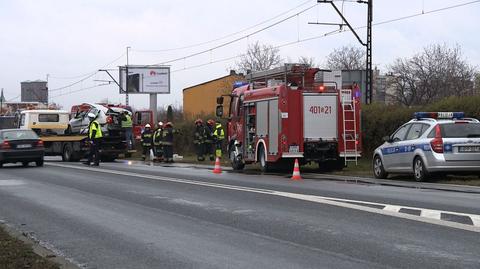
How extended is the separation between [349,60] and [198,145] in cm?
4859

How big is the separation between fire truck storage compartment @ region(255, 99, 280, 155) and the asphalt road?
438 cm

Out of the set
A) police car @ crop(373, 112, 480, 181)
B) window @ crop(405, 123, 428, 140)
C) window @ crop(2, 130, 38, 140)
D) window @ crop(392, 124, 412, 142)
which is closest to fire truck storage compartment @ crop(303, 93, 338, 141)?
window @ crop(392, 124, 412, 142)

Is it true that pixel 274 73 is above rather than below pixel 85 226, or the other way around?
above

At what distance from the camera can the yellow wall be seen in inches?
2670

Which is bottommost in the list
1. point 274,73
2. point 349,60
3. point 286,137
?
point 286,137

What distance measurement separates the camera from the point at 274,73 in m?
20.1

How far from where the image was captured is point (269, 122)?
19.4 m

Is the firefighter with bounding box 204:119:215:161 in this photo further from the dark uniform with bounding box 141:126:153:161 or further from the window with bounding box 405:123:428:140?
the window with bounding box 405:123:428:140

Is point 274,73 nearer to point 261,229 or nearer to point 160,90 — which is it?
point 261,229

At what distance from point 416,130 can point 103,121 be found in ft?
57.3

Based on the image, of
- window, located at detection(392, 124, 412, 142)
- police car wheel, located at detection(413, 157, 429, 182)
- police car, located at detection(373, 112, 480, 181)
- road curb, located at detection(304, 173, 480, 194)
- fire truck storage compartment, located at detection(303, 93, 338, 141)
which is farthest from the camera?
fire truck storage compartment, located at detection(303, 93, 338, 141)

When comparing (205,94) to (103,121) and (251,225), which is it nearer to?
(103,121)

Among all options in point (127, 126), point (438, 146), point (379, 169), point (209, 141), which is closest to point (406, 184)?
point (438, 146)

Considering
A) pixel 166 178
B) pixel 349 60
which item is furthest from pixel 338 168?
pixel 349 60
